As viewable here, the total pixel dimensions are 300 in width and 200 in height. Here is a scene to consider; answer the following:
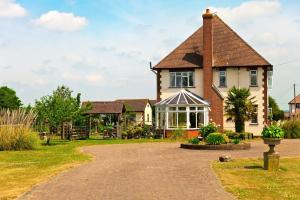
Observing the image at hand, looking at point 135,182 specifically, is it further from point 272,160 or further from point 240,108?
point 240,108

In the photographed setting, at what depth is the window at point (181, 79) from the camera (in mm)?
41875

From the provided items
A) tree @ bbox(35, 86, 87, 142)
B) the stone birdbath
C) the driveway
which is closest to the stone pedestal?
the stone birdbath

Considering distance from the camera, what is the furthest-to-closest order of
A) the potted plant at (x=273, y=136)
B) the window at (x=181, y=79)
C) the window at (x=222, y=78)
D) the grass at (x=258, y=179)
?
the window at (x=181, y=79), the window at (x=222, y=78), the potted plant at (x=273, y=136), the grass at (x=258, y=179)

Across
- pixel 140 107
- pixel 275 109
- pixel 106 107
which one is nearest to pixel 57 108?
pixel 106 107

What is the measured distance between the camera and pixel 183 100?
39.2m

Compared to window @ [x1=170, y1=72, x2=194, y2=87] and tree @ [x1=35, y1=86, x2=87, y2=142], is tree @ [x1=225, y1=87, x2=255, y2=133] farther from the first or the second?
tree @ [x1=35, y1=86, x2=87, y2=142]

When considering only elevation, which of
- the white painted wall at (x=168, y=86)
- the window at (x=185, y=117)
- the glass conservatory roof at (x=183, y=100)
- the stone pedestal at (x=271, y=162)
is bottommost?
the stone pedestal at (x=271, y=162)

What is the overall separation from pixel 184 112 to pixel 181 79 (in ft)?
13.7

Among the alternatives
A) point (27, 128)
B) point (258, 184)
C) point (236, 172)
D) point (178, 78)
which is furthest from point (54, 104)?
point (258, 184)

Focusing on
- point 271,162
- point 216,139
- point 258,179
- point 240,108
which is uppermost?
point 240,108

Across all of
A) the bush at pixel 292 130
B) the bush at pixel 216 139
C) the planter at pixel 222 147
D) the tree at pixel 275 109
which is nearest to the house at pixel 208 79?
the bush at pixel 292 130

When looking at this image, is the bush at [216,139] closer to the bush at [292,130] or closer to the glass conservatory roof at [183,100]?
the glass conservatory roof at [183,100]

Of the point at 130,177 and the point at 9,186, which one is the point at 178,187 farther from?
the point at 9,186

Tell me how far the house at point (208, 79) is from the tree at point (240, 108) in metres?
2.25
